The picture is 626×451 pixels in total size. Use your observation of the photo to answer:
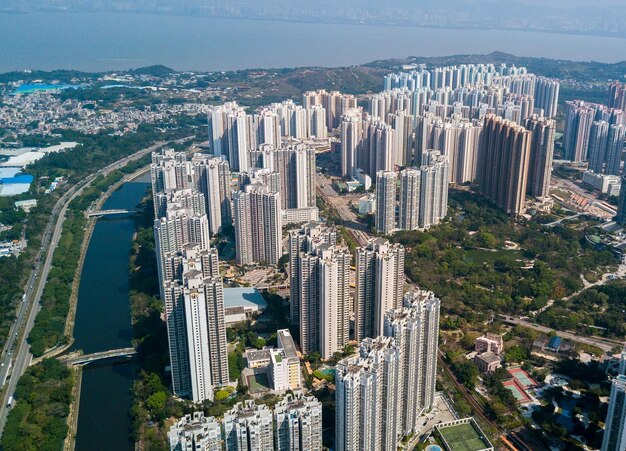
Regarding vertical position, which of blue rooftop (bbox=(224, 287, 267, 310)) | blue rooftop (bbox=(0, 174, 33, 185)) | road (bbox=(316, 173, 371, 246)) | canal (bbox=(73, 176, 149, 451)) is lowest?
canal (bbox=(73, 176, 149, 451))

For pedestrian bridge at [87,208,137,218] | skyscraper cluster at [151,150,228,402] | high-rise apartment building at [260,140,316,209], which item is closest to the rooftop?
skyscraper cluster at [151,150,228,402]

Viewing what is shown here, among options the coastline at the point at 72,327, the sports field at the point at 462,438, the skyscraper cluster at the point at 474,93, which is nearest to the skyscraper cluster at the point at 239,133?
the coastline at the point at 72,327

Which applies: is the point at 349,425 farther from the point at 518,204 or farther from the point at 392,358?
the point at 518,204

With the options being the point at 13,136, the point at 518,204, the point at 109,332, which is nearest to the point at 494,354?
the point at 109,332

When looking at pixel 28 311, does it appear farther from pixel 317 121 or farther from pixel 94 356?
pixel 317 121

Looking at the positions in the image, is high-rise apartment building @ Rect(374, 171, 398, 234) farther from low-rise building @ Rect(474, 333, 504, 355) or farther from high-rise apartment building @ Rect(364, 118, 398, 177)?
low-rise building @ Rect(474, 333, 504, 355)

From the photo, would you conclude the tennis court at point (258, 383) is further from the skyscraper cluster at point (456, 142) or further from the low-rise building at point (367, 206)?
the skyscraper cluster at point (456, 142)
